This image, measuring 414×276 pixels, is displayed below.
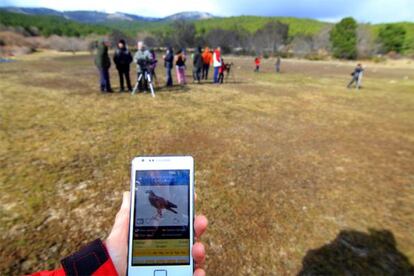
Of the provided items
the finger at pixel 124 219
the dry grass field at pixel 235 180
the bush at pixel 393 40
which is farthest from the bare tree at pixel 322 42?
the finger at pixel 124 219

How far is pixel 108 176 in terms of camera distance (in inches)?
205

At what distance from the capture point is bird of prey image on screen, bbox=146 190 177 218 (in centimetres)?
203

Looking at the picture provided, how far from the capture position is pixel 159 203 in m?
2.05

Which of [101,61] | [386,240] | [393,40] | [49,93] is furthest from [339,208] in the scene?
[393,40]

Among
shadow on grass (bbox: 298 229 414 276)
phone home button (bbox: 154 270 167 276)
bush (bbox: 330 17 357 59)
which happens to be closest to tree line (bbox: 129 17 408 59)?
bush (bbox: 330 17 357 59)

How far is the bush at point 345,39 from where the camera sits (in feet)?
260

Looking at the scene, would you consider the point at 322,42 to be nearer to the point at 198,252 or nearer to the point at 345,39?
the point at 345,39

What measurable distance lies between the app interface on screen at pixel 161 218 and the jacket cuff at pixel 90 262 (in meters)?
0.20

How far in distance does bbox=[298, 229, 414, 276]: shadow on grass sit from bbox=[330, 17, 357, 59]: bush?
88.2 metres

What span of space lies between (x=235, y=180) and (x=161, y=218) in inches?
138

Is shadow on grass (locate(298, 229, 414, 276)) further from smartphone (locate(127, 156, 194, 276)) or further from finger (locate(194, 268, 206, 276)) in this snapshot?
smartphone (locate(127, 156, 194, 276))

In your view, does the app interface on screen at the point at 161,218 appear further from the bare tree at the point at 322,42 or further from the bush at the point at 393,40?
the bare tree at the point at 322,42

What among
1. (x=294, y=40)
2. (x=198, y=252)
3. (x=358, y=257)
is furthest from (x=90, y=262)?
(x=294, y=40)

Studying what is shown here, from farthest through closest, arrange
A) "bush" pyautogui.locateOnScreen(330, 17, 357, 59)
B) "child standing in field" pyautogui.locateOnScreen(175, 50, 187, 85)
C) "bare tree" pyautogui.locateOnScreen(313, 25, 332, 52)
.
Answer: "bare tree" pyautogui.locateOnScreen(313, 25, 332, 52), "bush" pyautogui.locateOnScreen(330, 17, 357, 59), "child standing in field" pyautogui.locateOnScreen(175, 50, 187, 85)
